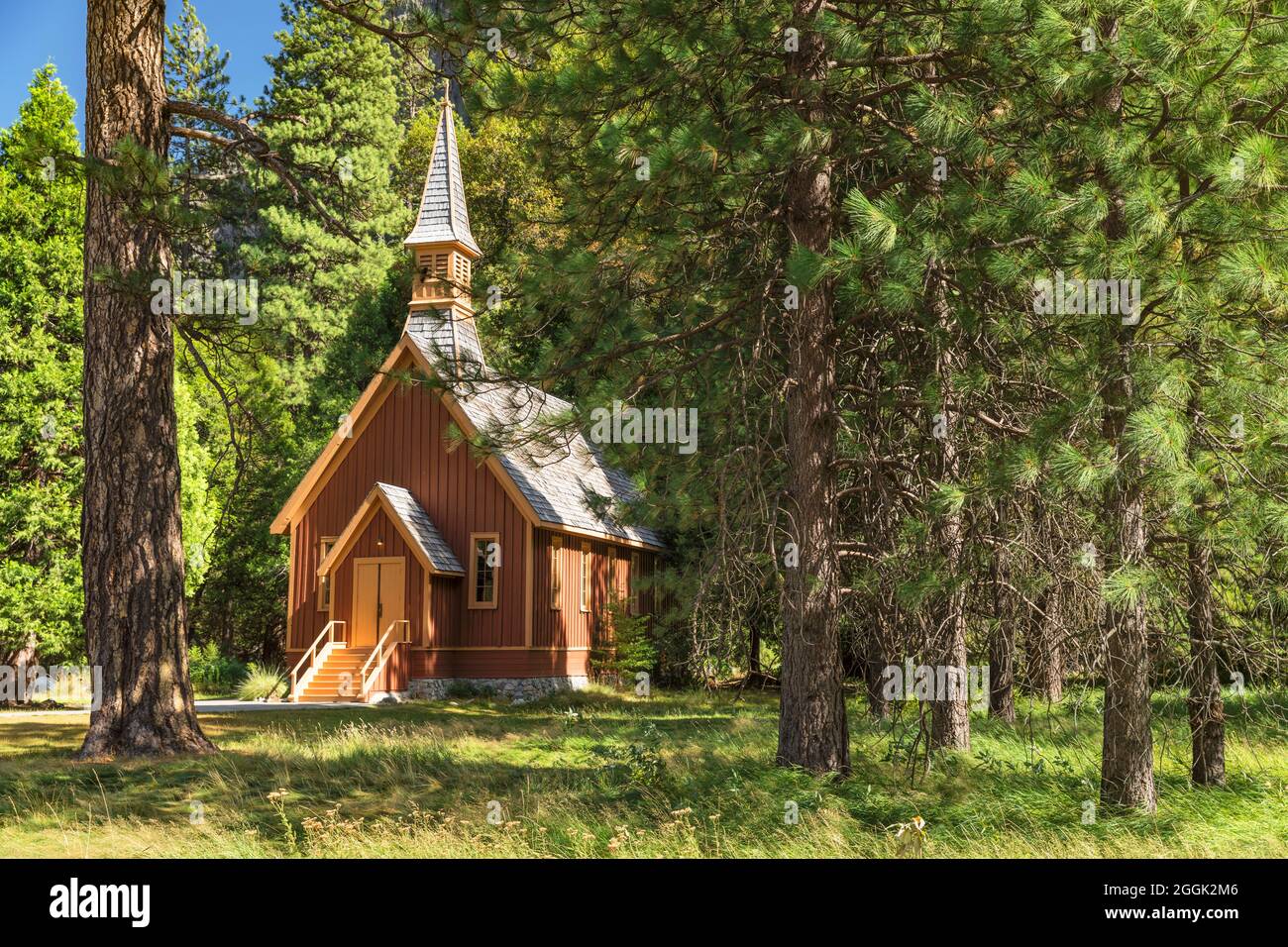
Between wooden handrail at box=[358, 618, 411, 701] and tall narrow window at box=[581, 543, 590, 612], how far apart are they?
399 cm

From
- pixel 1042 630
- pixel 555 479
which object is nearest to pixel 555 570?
pixel 555 479

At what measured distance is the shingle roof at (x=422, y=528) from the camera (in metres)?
22.3

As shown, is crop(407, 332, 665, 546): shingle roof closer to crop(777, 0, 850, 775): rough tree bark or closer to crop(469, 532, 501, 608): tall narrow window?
crop(469, 532, 501, 608): tall narrow window

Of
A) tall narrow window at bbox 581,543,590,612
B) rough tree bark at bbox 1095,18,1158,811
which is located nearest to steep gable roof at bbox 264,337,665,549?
tall narrow window at bbox 581,543,590,612

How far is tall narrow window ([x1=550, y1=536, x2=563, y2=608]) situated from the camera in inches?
922

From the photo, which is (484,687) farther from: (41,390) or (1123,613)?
(1123,613)

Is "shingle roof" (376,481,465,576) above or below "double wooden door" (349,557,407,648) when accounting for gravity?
above

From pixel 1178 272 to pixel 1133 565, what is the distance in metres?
2.08

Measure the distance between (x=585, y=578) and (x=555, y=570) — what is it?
1.57 m

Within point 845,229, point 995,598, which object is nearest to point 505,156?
point 845,229

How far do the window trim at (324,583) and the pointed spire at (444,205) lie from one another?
6362mm

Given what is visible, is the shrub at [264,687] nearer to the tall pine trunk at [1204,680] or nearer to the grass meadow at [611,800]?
the grass meadow at [611,800]

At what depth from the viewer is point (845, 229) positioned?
11.3 m

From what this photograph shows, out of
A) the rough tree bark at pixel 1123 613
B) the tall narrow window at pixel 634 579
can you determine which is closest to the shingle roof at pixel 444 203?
the tall narrow window at pixel 634 579
